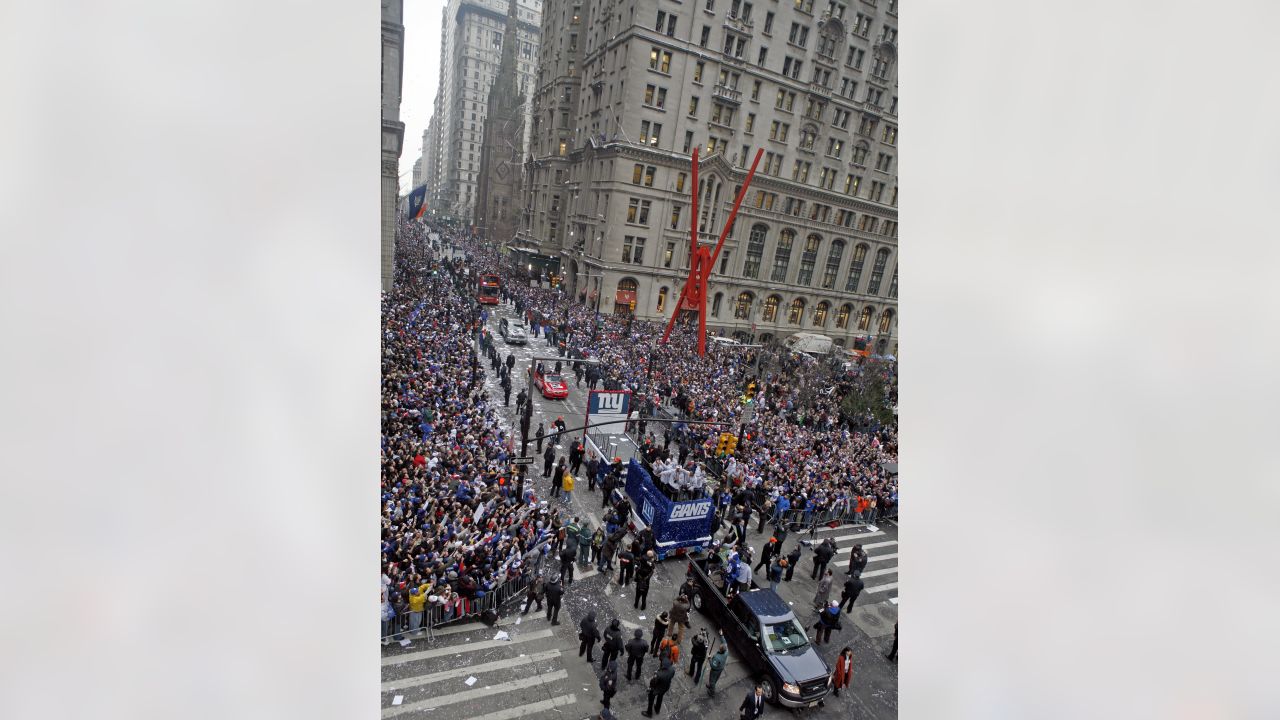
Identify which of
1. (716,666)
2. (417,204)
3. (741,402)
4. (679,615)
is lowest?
(716,666)

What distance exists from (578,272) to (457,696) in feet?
28.7

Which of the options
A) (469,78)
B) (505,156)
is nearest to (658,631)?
(505,156)

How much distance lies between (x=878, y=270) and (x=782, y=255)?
11.6 ft

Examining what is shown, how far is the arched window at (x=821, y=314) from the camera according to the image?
1552 centimetres

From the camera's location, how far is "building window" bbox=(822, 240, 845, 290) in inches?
585

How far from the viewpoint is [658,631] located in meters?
8.38

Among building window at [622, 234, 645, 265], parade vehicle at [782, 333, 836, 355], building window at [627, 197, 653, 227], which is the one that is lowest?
parade vehicle at [782, 333, 836, 355]

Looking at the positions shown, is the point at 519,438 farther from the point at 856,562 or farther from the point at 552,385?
the point at 856,562

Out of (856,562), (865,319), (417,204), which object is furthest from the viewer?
(865,319)

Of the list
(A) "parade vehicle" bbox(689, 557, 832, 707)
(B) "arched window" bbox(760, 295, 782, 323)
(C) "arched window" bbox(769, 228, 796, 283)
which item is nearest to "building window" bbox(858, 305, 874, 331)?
(B) "arched window" bbox(760, 295, 782, 323)

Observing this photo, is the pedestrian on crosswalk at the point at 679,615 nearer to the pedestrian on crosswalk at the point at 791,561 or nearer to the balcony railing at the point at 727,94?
the pedestrian on crosswalk at the point at 791,561

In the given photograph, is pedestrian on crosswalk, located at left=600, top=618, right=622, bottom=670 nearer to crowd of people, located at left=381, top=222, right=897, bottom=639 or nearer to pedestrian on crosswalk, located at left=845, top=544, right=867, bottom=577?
crowd of people, located at left=381, top=222, right=897, bottom=639

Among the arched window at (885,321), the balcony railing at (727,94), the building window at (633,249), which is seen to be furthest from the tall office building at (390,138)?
the arched window at (885,321)

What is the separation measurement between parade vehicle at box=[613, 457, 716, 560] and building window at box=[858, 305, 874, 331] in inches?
349
